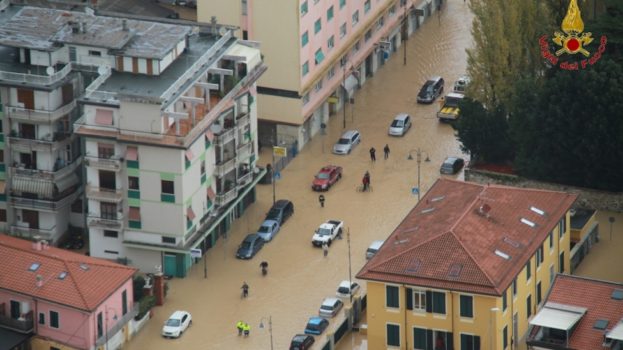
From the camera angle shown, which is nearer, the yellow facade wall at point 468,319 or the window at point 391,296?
the yellow facade wall at point 468,319

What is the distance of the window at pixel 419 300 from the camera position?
15350 cm

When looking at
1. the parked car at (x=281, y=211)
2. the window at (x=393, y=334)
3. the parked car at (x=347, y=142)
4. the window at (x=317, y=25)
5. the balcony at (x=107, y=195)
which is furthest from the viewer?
the parked car at (x=347, y=142)

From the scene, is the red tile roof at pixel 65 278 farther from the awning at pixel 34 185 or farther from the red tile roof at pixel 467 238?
the red tile roof at pixel 467 238

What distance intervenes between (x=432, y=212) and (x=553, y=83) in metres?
20.6

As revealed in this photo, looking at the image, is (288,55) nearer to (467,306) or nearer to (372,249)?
(372,249)

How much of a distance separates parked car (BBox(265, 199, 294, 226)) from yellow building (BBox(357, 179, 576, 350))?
18.0 meters

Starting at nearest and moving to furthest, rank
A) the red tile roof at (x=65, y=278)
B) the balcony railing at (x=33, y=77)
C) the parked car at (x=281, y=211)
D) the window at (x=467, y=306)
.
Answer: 1. the window at (x=467, y=306)
2. the red tile roof at (x=65, y=278)
3. the balcony railing at (x=33, y=77)
4. the parked car at (x=281, y=211)

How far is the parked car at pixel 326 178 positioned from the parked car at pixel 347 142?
14.6 ft

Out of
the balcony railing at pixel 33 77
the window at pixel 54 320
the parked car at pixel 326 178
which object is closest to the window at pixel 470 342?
the window at pixel 54 320

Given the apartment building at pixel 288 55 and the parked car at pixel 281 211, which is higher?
the apartment building at pixel 288 55

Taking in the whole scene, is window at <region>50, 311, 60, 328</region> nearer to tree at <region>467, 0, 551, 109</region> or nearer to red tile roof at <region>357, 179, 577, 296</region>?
red tile roof at <region>357, 179, 577, 296</region>

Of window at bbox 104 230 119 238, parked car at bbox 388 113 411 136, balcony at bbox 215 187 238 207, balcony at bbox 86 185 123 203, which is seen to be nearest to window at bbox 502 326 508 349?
balcony at bbox 215 187 238 207

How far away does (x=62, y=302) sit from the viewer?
15750 cm

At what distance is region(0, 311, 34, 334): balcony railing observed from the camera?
15900 centimetres
